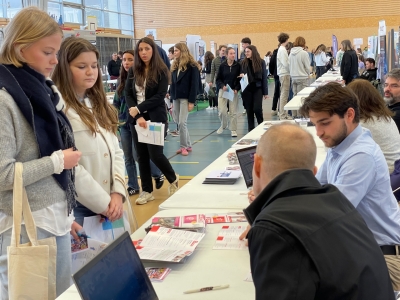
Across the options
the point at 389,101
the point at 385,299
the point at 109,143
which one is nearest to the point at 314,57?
the point at 389,101

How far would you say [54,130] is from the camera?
5.92 feet

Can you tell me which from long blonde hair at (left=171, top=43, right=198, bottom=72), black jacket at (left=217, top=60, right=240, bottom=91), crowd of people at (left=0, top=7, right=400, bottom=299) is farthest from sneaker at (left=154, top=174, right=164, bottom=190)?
black jacket at (left=217, top=60, right=240, bottom=91)

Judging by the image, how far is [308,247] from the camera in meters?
1.05

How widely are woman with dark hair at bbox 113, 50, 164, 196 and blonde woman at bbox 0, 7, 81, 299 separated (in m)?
3.03

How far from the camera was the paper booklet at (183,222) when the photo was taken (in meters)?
2.22

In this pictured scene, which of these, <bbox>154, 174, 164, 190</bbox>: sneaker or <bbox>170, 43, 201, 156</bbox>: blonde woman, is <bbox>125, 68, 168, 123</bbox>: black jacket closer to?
<bbox>154, 174, 164, 190</bbox>: sneaker

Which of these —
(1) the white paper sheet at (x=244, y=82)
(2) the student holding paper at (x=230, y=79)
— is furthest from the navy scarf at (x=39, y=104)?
(2) the student holding paper at (x=230, y=79)

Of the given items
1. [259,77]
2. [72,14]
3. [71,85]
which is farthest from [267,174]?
[72,14]

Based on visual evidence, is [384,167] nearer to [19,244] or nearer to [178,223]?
[178,223]

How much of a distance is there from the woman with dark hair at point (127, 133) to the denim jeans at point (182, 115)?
1.65 m

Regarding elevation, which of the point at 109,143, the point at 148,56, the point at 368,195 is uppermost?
the point at 148,56

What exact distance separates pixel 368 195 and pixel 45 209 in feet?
4.28

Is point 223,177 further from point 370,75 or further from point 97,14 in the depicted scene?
point 97,14

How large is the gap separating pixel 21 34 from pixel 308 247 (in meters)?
1.26
